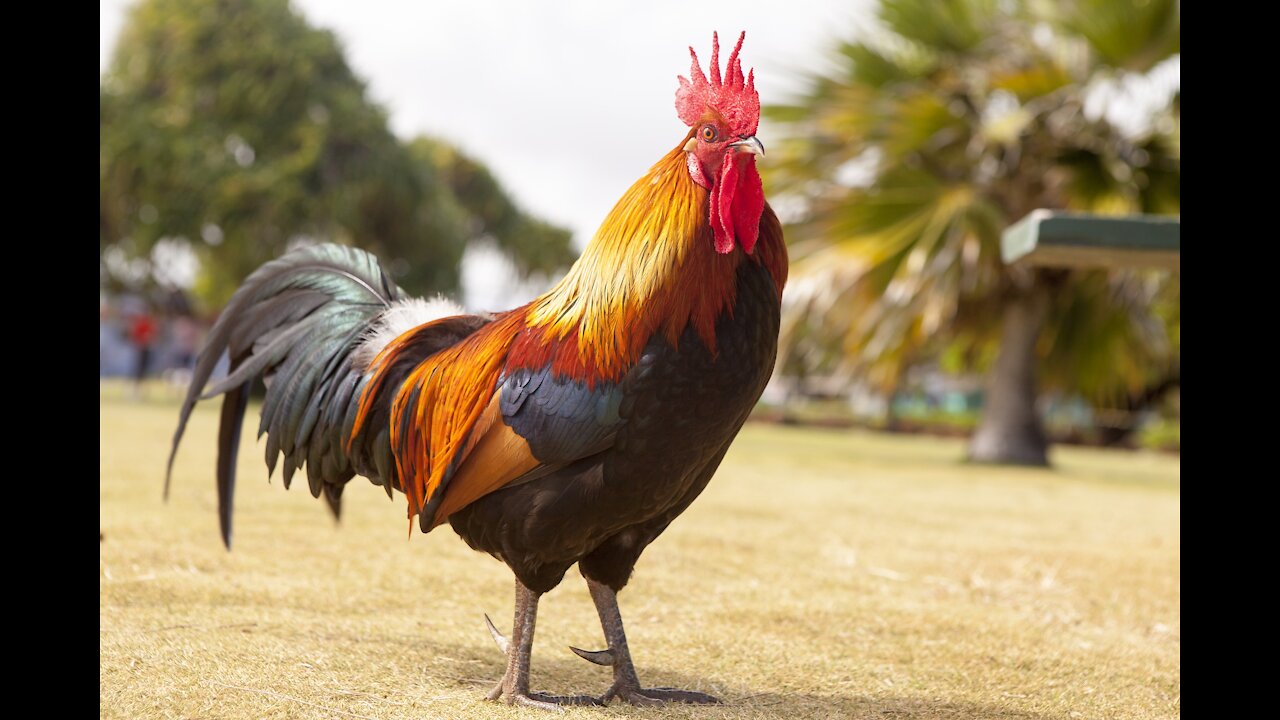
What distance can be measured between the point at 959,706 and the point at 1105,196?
9.98 m

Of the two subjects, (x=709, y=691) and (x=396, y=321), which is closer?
(x=709, y=691)

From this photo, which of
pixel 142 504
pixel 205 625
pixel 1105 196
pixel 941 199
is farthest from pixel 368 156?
pixel 205 625

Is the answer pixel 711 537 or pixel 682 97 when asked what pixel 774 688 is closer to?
pixel 682 97

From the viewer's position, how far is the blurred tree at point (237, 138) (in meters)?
17.7

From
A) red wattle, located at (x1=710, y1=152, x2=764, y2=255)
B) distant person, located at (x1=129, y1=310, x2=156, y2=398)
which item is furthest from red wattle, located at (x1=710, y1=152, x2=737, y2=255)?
distant person, located at (x1=129, y1=310, x2=156, y2=398)

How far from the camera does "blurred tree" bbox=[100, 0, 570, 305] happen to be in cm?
1773

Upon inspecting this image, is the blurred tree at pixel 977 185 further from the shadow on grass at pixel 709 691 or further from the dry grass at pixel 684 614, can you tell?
the shadow on grass at pixel 709 691

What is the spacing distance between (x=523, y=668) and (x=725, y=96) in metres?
1.47

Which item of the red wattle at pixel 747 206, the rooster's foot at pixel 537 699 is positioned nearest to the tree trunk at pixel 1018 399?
the rooster's foot at pixel 537 699

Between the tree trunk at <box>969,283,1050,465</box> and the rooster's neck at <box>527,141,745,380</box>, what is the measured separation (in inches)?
432

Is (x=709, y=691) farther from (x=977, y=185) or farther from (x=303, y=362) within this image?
(x=977, y=185)

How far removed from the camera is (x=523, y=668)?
2604 mm

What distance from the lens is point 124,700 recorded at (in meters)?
2.45

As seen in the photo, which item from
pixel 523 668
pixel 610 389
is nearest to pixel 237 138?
pixel 523 668
